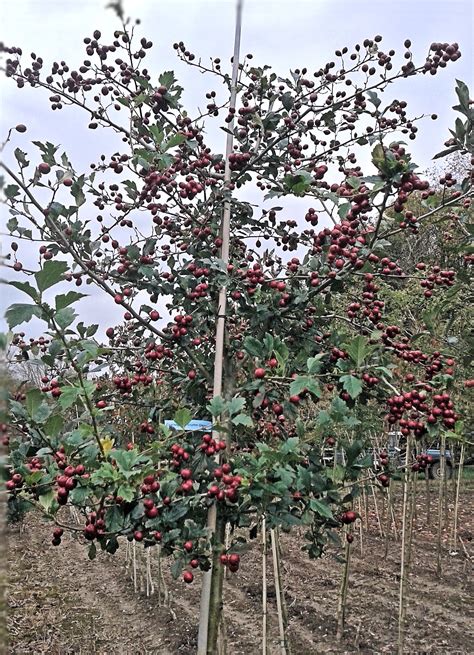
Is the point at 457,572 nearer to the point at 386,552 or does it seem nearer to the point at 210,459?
the point at 386,552

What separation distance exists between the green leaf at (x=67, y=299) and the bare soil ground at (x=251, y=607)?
1938mm

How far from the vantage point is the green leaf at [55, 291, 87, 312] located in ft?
4.40

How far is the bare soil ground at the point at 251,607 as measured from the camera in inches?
145

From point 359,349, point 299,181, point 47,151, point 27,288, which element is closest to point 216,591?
point 359,349

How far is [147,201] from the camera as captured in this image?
2148 millimetres

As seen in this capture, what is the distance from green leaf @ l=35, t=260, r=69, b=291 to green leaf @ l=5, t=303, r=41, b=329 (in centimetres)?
6

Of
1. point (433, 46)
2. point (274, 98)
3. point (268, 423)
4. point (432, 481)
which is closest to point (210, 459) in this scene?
point (268, 423)

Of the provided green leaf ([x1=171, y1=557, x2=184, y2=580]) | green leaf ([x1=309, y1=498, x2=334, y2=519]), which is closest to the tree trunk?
green leaf ([x1=171, y1=557, x2=184, y2=580])

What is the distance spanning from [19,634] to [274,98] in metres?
3.85

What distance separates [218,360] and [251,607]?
3.03m

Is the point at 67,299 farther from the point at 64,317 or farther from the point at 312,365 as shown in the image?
the point at 312,365

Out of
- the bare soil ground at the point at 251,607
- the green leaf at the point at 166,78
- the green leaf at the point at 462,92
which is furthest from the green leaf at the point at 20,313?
the bare soil ground at the point at 251,607

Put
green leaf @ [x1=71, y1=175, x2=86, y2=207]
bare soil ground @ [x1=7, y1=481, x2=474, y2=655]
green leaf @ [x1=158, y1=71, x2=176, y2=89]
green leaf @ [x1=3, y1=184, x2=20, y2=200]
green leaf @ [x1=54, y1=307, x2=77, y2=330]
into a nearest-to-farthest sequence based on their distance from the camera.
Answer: green leaf @ [x1=54, y1=307, x2=77, y2=330] → green leaf @ [x1=3, y1=184, x2=20, y2=200] → green leaf @ [x1=71, y1=175, x2=86, y2=207] → green leaf @ [x1=158, y1=71, x2=176, y2=89] → bare soil ground @ [x1=7, y1=481, x2=474, y2=655]

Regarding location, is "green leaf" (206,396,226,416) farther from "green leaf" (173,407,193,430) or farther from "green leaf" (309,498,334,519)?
"green leaf" (309,498,334,519)
